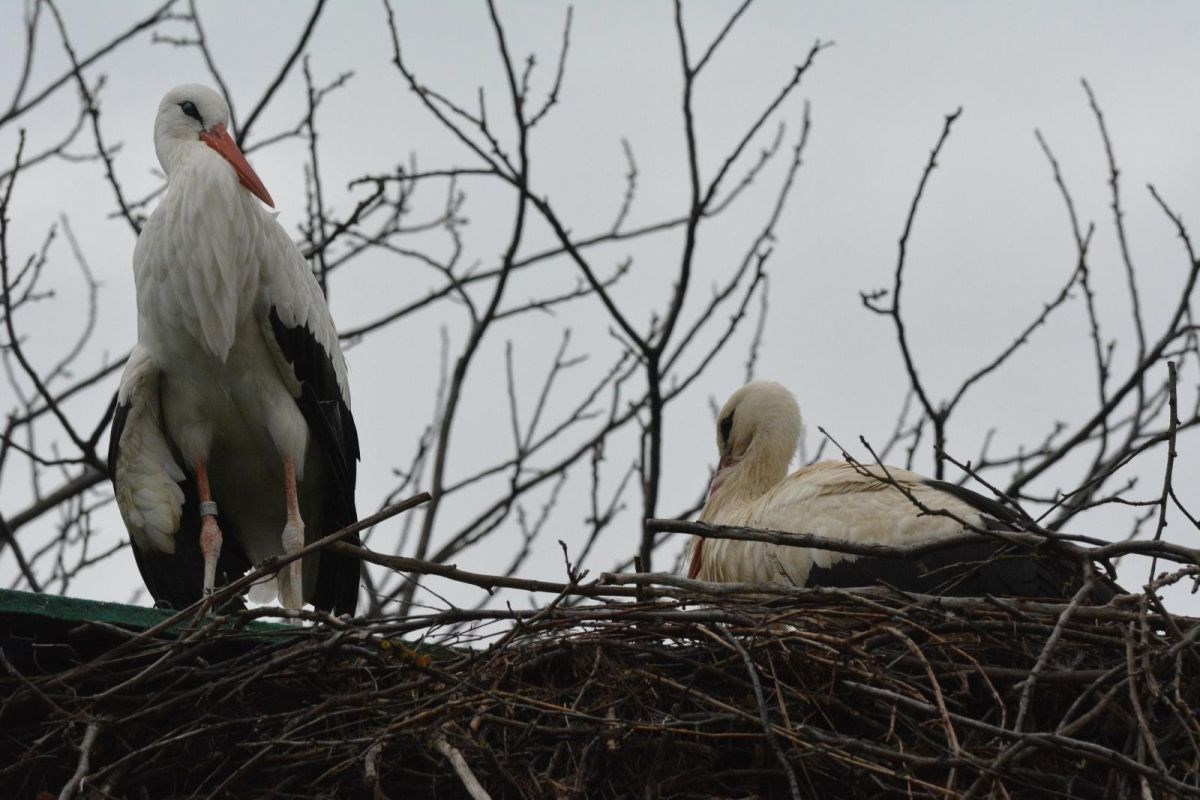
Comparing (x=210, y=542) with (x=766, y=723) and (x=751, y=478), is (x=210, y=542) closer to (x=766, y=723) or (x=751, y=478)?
(x=751, y=478)

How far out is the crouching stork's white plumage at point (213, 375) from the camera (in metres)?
5.55

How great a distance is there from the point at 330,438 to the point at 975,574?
2.16 m

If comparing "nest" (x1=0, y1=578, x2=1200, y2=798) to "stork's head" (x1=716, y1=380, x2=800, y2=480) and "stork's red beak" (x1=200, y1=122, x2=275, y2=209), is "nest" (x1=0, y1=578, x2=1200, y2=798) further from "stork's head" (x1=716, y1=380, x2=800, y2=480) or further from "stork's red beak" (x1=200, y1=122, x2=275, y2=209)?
"stork's head" (x1=716, y1=380, x2=800, y2=480)

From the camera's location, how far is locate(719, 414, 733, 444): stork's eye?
6.89 metres

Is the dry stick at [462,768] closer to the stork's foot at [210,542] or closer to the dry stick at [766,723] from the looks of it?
the dry stick at [766,723]

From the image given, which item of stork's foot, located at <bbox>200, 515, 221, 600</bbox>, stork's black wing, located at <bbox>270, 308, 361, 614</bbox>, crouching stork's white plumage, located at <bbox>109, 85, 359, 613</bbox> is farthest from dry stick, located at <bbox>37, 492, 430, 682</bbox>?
stork's foot, located at <bbox>200, 515, 221, 600</bbox>

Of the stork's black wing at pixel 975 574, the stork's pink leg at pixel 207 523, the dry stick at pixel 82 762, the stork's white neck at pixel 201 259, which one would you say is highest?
the stork's white neck at pixel 201 259

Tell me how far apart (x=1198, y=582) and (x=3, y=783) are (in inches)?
113

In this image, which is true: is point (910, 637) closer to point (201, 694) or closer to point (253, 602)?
point (201, 694)

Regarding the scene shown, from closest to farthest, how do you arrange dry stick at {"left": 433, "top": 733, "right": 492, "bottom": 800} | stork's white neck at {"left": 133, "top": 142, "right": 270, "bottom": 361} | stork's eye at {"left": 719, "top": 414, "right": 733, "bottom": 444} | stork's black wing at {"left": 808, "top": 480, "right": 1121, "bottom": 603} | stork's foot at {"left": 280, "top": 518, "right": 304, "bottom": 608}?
1. dry stick at {"left": 433, "top": 733, "right": 492, "bottom": 800}
2. stork's black wing at {"left": 808, "top": 480, "right": 1121, "bottom": 603}
3. stork's white neck at {"left": 133, "top": 142, "right": 270, "bottom": 361}
4. stork's foot at {"left": 280, "top": 518, "right": 304, "bottom": 608}
5. stork's eye at {"left": 719, "top": 414, "right": 733, "bottom": 444}

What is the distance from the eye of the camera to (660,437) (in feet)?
22.0

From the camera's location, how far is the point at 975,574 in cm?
523

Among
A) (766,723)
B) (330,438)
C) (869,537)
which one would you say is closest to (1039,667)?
(766,723)

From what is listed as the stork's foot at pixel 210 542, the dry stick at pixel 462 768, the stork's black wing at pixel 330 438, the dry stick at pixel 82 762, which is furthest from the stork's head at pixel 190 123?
the dry stick at pixel 462 768
